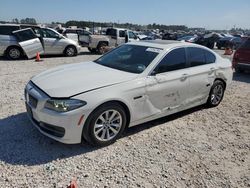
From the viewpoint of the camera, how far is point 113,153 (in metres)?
3.83

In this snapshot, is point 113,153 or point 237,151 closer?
point 113,153

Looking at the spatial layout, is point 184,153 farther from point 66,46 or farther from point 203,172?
point 66,46

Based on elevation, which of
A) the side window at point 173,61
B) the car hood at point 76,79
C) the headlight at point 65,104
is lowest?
the headlight at point 65,104

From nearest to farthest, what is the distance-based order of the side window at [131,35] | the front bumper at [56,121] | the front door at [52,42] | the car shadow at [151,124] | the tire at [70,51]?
the front bumper at [56,121] < the car shadow at [151,124] < the front door at [52,42] < the tire at [70,51] < the side window at [131,35]

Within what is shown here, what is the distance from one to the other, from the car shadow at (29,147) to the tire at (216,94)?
2.09m

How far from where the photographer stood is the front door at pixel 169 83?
14.3 feet

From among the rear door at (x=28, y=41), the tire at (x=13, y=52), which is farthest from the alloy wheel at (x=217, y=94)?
the tire at (x=13, y=52)

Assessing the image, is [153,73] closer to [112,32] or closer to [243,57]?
[243,57]

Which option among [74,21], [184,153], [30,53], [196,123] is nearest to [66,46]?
[30,53]

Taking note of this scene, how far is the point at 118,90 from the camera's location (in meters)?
3.87

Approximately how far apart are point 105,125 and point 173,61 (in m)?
1.85

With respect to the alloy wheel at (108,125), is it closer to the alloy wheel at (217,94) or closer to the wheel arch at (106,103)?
the wheel arch at (106,103)

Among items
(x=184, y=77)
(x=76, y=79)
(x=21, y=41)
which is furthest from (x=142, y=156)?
(x=21, y=41)

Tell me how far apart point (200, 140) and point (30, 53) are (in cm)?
1030
